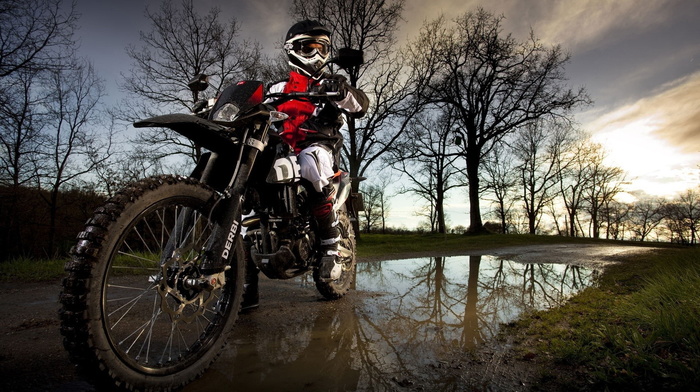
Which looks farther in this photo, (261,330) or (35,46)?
(35,46)

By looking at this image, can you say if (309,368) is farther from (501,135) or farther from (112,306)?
(501,135)

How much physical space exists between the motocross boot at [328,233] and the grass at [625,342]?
63.7 inches

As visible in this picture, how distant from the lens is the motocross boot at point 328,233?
3404 mm

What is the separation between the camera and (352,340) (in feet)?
8.47

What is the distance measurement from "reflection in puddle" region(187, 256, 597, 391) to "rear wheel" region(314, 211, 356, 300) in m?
→ 0.14

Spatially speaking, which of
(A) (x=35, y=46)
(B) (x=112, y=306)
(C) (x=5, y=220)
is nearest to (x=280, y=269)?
(B) (x=112, y=306)

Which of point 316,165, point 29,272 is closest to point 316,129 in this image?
point 316,165

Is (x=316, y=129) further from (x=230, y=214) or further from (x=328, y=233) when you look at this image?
(x=230, y=214)

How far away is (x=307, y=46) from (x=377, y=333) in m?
2.93

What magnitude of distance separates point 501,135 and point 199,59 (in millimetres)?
17502

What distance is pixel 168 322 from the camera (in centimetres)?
292

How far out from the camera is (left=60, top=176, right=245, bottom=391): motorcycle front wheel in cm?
143

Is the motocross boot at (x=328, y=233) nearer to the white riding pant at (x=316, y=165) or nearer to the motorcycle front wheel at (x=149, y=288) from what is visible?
the white riding pant at (x=316, y=165)

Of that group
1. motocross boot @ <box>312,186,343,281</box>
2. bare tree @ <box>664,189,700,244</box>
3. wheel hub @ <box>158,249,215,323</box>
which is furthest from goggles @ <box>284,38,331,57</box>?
bare tree @ <box>664,189,700,244</box>
